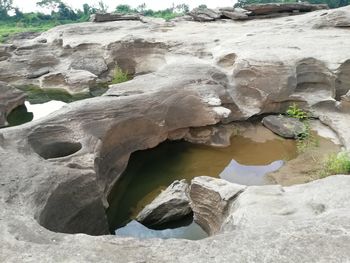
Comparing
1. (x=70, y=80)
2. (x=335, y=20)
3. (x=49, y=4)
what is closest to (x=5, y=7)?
(x=49, y=4)

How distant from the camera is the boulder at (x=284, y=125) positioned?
9.18 metres

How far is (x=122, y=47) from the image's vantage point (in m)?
15.1

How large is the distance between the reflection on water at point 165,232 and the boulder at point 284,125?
390 cm

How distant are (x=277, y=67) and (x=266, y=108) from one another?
1080 mm

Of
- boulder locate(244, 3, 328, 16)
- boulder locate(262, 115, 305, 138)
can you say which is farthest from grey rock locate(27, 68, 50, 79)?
boulder locate(262, 115, 305, 138)

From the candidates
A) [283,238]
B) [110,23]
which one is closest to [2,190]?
[283,238]

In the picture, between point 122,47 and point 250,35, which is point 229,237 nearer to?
point 250,35

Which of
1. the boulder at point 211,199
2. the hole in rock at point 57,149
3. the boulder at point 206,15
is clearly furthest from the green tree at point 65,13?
the boulder at point 211,199

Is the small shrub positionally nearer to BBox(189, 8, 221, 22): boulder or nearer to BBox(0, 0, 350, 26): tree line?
BBox(189, 8, 221, 22): boulder

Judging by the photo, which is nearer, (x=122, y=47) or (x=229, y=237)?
(x=229, y=237)

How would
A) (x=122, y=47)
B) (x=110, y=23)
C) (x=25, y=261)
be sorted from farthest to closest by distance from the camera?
(x=110, y=23)
(x=122, y=47)
(x=25, y=261)

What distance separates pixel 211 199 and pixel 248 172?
2793 mm

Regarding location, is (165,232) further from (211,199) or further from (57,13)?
(57,13)

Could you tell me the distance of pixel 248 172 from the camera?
26.7 ft
